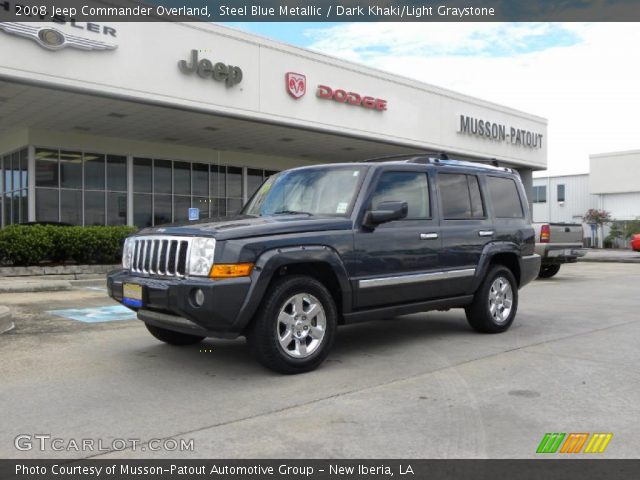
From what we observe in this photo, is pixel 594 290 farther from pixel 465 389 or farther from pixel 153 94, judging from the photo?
pixel 153 94

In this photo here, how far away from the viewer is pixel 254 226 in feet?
16.8

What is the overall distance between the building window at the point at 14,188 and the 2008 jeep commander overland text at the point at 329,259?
16791mm

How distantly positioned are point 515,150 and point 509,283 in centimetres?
2591

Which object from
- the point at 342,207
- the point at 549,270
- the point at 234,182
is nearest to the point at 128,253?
the point at 342,207

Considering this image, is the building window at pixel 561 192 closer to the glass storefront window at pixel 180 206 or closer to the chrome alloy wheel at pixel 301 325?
the glass storefront window at pixel 180 206

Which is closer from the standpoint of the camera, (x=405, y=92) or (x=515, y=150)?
(x=405, y=92)

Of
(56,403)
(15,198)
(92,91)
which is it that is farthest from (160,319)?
(15,198)

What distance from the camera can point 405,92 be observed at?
25172 mm

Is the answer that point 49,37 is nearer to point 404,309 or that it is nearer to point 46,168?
point 46,168

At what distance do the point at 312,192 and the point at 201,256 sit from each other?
1.66 meters

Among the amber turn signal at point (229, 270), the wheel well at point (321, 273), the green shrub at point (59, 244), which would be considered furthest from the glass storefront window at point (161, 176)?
the amber turn signal at point (229, 270)

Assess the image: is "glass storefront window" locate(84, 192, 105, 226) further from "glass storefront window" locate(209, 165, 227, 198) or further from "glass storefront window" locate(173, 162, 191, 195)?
"glass storefront window" locate(209, 165, 227, 198)

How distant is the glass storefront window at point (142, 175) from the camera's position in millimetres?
22859

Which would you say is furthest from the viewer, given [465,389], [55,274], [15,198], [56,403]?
[15,198]
